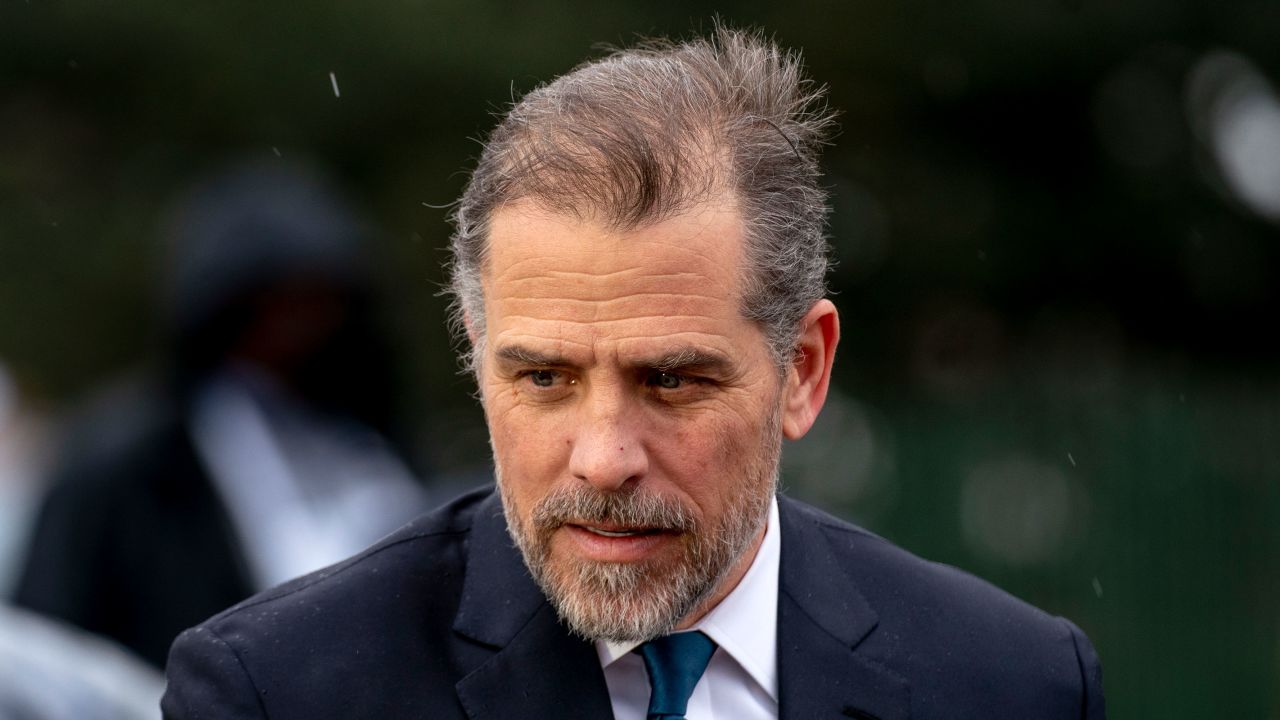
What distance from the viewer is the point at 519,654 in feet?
9.93

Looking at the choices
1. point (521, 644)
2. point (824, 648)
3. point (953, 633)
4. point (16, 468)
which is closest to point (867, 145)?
point (16, 468)

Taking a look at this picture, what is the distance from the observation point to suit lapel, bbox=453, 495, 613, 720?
2.97m

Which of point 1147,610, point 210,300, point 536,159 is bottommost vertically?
point 1147,610

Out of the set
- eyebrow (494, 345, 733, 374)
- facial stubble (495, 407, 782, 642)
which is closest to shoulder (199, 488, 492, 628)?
facial stubble (495, 407, 782, 642)

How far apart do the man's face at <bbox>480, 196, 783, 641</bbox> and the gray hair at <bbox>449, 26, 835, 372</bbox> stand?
0.06m

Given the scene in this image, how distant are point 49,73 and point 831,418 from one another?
22.6 ft

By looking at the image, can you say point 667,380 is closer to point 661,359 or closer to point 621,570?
point 661,359

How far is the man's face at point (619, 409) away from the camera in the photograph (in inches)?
115

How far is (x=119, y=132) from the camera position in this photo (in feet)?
43.4

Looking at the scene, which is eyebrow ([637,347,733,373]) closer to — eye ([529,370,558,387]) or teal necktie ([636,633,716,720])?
eye ([529,370,558,387])

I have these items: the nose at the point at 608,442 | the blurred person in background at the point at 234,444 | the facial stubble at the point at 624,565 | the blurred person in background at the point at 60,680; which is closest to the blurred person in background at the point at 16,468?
the blurred person in background at the point at 234,444

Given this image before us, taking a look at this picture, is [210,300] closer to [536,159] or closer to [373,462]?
[373,462]

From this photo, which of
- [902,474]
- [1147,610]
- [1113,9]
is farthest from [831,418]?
[1113,9]

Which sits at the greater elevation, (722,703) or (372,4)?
(722,703)
